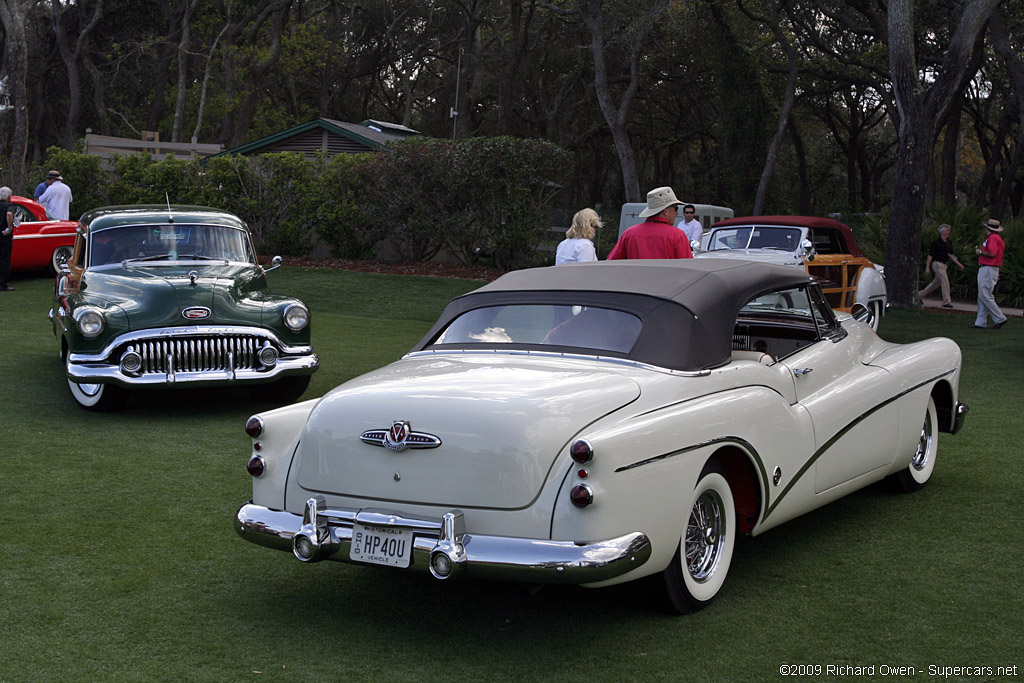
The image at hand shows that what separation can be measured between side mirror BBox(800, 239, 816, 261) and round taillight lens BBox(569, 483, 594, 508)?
10.5 meters

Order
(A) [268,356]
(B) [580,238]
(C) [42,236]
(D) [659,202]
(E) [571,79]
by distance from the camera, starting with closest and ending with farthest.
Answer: (D) [659,202], (A) [268,356], (B) [580,238], (C) [42,236], (E) [571,79]

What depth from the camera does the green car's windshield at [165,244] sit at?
35.0ft

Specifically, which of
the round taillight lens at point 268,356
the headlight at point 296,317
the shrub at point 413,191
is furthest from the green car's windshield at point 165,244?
the shrub at point 413,191

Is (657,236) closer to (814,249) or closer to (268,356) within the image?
(268,356)

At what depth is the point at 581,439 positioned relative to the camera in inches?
169

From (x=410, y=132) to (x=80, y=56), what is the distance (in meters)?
15.4

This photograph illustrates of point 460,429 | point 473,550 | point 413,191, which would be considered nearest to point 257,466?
point 460,429

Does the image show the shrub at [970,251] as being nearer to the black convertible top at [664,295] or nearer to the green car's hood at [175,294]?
the green car's hood at [175,294]

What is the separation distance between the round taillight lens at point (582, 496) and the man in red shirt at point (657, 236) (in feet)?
13.6

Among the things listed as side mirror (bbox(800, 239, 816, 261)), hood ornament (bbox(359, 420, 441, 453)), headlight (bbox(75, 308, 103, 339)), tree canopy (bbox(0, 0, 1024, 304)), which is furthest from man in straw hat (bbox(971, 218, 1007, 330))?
hood ornament (bbox(359, 420, 441, 453))

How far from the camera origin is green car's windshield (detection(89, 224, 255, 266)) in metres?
10.7

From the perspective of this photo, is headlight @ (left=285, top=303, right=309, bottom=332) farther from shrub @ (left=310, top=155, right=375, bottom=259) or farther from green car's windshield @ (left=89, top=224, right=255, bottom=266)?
shrub @ (left=310, top=155, right=375, bottom=259)

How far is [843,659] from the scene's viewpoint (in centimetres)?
434

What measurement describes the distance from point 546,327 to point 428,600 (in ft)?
4.76
